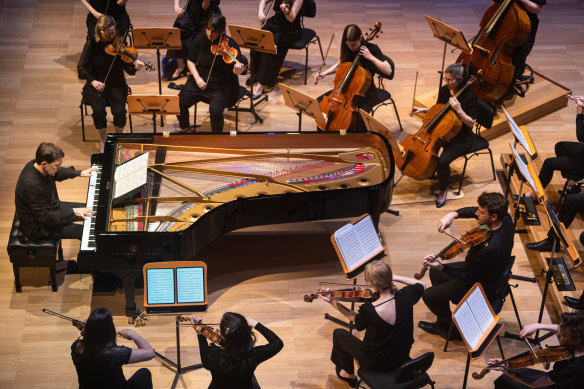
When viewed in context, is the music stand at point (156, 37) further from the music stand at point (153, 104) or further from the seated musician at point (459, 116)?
the seated musician at point (459, 116)

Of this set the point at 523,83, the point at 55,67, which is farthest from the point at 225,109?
the point at 523,83

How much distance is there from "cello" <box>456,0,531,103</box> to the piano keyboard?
3853 millimetres

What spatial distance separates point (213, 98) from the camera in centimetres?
734

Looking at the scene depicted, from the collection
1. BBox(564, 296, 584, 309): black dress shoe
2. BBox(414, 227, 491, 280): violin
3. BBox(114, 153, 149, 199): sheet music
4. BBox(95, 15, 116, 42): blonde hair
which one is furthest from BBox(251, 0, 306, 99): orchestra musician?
BBox(564, 296, 584, 309): black dress shoe

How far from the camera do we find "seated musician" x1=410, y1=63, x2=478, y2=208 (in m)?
6.54

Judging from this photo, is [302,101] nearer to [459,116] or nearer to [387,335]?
[459,116]

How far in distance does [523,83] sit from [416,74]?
1.16 m

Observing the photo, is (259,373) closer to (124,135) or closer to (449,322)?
(449,322)

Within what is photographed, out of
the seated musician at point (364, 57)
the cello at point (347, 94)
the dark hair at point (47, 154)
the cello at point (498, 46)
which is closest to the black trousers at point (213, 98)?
the seated musician at point (364, 57)

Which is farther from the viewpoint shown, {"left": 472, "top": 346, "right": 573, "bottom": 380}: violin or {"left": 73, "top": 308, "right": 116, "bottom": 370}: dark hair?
{"left": 472, "top": 346, "right": 573, "bottom": 380}: violin

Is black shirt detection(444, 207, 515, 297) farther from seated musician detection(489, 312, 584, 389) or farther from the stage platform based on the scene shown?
the stage platform

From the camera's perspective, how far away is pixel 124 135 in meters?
6.05

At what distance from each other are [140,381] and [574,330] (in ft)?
8.76

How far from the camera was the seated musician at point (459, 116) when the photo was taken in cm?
654
